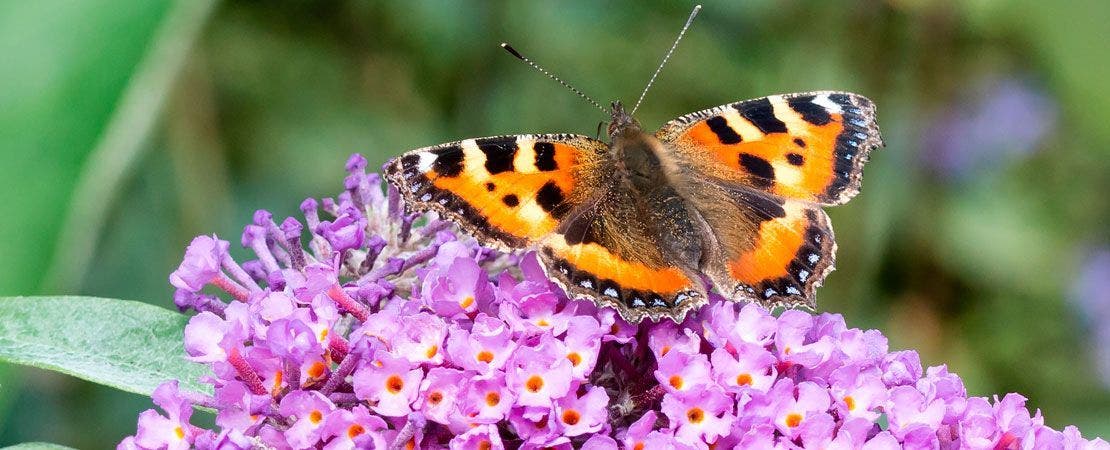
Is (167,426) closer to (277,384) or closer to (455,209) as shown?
(277,384)

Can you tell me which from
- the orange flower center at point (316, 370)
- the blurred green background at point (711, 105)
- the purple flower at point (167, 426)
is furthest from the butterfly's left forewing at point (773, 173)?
the blurred green background at point (711, 105)

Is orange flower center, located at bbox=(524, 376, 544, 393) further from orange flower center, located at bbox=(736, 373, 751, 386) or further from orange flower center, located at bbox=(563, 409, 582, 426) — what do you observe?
orange flower center, located at bbox=(736, 373, 751, 386)

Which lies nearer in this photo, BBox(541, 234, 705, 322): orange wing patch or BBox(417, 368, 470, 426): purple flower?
BBox(417, 368, 470, 426): purple flower

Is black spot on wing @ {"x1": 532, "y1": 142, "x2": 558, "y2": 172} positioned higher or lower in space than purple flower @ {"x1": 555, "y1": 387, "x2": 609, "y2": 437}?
higher

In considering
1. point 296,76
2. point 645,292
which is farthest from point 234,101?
point 645,292

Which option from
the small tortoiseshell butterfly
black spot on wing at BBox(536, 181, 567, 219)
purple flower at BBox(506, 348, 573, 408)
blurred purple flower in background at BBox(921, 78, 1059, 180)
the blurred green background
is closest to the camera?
purple flower at BBox(506, 348, 573, 408)

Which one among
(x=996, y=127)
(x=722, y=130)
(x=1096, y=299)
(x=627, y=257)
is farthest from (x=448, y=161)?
(x=1096, y=299)

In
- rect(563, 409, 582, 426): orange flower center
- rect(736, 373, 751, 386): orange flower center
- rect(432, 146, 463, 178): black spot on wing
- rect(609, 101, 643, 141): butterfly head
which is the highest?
rect(609, 101, 643, 141): butterfly head

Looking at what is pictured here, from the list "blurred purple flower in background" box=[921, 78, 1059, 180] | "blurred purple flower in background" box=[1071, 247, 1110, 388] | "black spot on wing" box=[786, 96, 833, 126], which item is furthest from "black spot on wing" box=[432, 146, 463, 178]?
"blurred purple flower in background" box=[1071, 247, 1110, 388]

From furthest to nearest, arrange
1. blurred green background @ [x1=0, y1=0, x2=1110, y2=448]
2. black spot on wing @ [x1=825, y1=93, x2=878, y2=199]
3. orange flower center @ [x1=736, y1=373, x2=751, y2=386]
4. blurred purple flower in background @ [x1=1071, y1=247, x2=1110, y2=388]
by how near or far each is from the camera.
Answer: blurred purple flower in background @ [x1=1071, y1=247, x2=1110, y2=388], blurred green background @ [x1=0, y1=0, x2=1110, y2=448], black spot on wing @ [x1=825, y1=93, x2=878, y2=199], orange flower center @ [x1=736, y1=373, x2=751, y2=386]

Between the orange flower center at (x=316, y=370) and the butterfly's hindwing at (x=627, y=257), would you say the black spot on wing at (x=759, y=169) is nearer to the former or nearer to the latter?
the butterfly's hindwing at (x=627, y=257)
